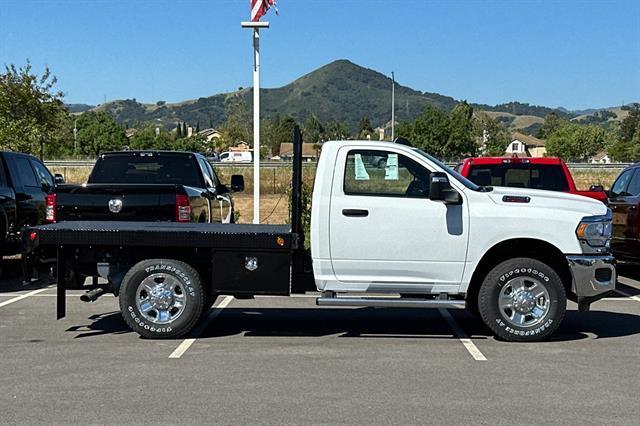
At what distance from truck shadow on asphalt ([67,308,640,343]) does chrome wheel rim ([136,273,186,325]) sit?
1.61ft

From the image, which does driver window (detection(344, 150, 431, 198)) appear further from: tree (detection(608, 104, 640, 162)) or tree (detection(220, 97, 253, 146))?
tree (detection(220, 97, 253, 146))

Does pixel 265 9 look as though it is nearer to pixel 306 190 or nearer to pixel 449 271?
pixel 306 190

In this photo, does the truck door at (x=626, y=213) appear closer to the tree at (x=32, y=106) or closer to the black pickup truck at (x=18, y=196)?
the black pickup truck at (x=18, y=196)

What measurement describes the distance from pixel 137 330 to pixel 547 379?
414 cm

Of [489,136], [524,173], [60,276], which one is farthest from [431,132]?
[60,276]

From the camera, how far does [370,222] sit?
334 inches

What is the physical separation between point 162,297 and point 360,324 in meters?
2.51

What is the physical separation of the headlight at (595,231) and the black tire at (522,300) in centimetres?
49

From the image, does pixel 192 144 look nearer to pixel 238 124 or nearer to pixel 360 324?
pixel 238 124

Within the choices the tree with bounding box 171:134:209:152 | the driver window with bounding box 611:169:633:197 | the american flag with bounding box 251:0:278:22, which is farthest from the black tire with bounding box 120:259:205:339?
the tree with bounding box 171:134:209:152

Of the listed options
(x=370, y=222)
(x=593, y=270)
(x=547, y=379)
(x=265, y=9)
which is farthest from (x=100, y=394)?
(x=265, y=9)

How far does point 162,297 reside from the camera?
858 cm

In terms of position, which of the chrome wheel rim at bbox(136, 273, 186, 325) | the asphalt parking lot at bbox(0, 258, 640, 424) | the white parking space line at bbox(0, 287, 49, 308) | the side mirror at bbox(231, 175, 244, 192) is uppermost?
the side mirror at bbox(231, 175, 244, 192)

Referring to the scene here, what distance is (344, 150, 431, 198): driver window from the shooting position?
8.55 m
